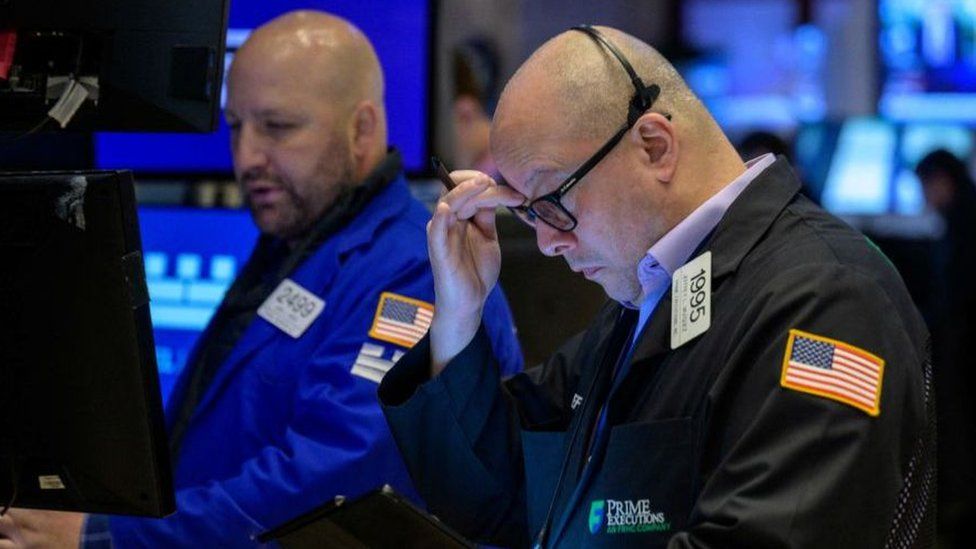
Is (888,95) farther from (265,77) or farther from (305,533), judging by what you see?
(305,533)

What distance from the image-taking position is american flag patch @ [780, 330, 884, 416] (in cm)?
177

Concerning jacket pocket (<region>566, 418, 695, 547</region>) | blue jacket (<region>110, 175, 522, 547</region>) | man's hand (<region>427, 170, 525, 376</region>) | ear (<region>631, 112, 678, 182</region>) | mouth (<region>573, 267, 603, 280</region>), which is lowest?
blue jacket (<region>110, 175, 522, 547</region>)

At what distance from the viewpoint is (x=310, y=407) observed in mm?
2691

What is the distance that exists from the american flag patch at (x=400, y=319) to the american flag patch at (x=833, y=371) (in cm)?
105

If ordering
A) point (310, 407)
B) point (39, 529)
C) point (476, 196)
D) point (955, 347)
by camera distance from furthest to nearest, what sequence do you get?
point (955, 347) < point (310, 407) < point (39, 529) < point (476, 196)

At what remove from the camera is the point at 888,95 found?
8.90 meters

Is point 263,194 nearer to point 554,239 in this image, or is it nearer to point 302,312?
point 302,312

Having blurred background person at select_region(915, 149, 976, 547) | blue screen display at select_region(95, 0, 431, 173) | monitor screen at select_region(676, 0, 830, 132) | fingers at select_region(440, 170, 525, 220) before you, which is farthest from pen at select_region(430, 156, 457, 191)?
monitor screen at select_region(676, 0, 830, 132)

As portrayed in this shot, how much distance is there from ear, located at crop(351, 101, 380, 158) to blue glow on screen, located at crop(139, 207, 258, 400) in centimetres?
47

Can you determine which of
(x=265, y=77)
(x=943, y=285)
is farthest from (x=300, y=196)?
(x=943, y=285)

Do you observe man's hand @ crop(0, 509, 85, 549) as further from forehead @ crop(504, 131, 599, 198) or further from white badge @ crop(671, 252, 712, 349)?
white badge @ crop(671, 252, 712, 349)

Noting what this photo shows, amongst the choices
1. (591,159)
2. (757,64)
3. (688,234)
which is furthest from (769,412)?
(757,64)

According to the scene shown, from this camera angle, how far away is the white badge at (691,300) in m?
1.97

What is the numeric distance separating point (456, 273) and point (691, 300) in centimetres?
54
